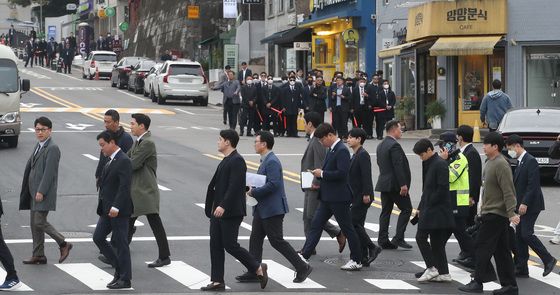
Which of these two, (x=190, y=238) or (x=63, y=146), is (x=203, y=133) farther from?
(x=190, y=238)

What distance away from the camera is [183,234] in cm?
1748

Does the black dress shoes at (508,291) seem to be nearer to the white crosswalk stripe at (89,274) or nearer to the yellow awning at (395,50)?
the white crosswalk stripe at (89,274)

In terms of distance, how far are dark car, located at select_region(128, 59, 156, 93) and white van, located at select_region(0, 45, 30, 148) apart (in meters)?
23.7

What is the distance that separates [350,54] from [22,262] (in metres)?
34.3

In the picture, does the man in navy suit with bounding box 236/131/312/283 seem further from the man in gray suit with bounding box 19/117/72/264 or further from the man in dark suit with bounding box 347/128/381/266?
the man in gray suit with bounding box 19/117/72/264

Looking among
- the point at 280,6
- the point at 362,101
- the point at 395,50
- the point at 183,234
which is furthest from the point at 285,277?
the point at 280,6

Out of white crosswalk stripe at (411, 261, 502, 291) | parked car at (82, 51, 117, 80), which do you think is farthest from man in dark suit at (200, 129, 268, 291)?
parked car at (82, 51, 117, 80)

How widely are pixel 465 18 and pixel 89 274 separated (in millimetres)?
23658

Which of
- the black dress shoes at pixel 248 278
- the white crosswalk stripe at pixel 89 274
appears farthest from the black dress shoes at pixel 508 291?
the white crosswalk stripe at pixel 89 274

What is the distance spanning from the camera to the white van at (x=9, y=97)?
2930 cm

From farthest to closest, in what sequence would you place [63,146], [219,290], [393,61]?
[393,61]
[63,146]
[219,290]

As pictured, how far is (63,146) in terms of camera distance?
30578 mm

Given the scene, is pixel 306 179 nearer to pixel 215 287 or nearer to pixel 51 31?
pixel 215 287

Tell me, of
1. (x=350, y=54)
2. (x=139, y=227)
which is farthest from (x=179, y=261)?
(x=350, y=54)
